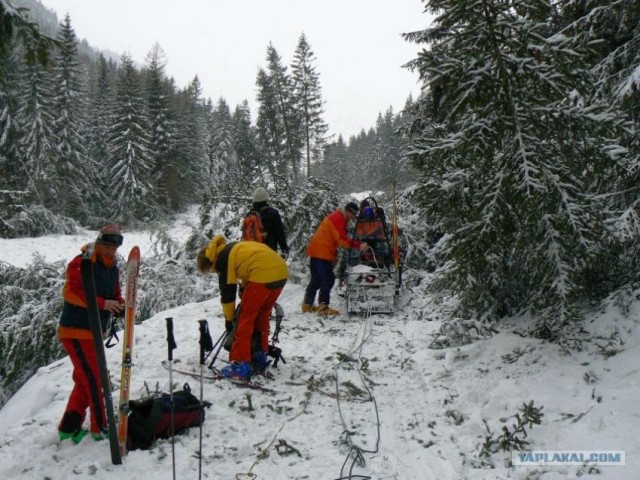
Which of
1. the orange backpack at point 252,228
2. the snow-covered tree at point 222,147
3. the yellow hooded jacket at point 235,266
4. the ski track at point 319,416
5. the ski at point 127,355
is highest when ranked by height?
the snow-covered tree at point 222,147

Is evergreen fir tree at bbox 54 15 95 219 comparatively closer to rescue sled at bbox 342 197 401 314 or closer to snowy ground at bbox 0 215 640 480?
rescue sled at bbox 342 197 401 314

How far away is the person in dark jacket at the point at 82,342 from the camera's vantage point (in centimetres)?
413

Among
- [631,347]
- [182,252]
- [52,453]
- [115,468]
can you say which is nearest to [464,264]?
[631,347]

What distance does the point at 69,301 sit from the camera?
410cm

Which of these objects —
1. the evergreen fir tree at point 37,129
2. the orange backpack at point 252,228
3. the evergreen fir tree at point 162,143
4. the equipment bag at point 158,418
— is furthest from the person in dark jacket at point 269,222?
the evergreen fir tree at point 162,143

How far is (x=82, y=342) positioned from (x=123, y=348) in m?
0.48

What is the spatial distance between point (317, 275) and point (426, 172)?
4.02 meters

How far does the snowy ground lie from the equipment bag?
0.35 ft

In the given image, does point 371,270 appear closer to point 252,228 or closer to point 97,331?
point 252,228

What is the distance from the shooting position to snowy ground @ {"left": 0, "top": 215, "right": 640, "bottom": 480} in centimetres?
378

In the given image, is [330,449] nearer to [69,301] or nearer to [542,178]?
[69,301]

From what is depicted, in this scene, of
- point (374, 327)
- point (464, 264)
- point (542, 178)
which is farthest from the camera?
point (374, 327)

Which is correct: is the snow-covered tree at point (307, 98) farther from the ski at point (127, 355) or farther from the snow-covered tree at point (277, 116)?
the ski at point (127, 355)

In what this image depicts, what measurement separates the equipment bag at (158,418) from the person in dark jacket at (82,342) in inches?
12.7
